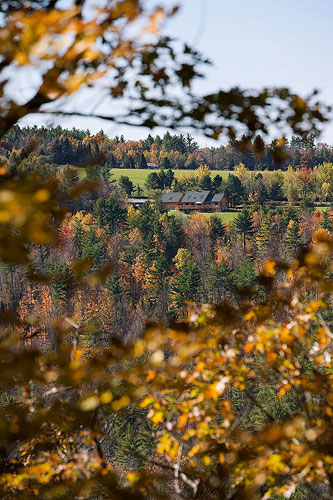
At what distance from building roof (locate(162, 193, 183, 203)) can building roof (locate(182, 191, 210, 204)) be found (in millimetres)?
944

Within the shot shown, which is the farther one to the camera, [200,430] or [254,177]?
[254,177]

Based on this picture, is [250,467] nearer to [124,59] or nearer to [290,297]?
[290,297]

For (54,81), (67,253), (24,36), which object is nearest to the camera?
(24,36)

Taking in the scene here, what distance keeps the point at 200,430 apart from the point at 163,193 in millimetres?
96080

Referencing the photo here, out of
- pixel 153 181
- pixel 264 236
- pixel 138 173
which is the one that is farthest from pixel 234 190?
pixel 264 236

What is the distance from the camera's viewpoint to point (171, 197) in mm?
96562

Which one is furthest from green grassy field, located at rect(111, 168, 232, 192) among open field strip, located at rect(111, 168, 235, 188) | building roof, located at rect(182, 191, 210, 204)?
building roof, located at rect(182, 191, 210, 204)

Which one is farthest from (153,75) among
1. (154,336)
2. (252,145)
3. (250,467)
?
(250,467)

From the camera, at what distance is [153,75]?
2.54 meters

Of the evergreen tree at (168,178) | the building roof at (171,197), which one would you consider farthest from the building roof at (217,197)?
the evergreen tree at (168,178)

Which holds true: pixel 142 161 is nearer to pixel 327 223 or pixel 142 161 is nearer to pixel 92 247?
pixel 327 223

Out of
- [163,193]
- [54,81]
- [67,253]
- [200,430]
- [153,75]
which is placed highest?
[54,81]

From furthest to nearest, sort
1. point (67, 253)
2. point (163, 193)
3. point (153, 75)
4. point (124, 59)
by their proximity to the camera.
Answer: point (163, 193)
point (67, 253)
point (153, 75)
point (124, 59)

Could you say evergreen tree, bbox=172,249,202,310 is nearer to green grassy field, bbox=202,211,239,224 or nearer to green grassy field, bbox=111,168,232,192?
green grassy field, bbox=202,211,239,224
